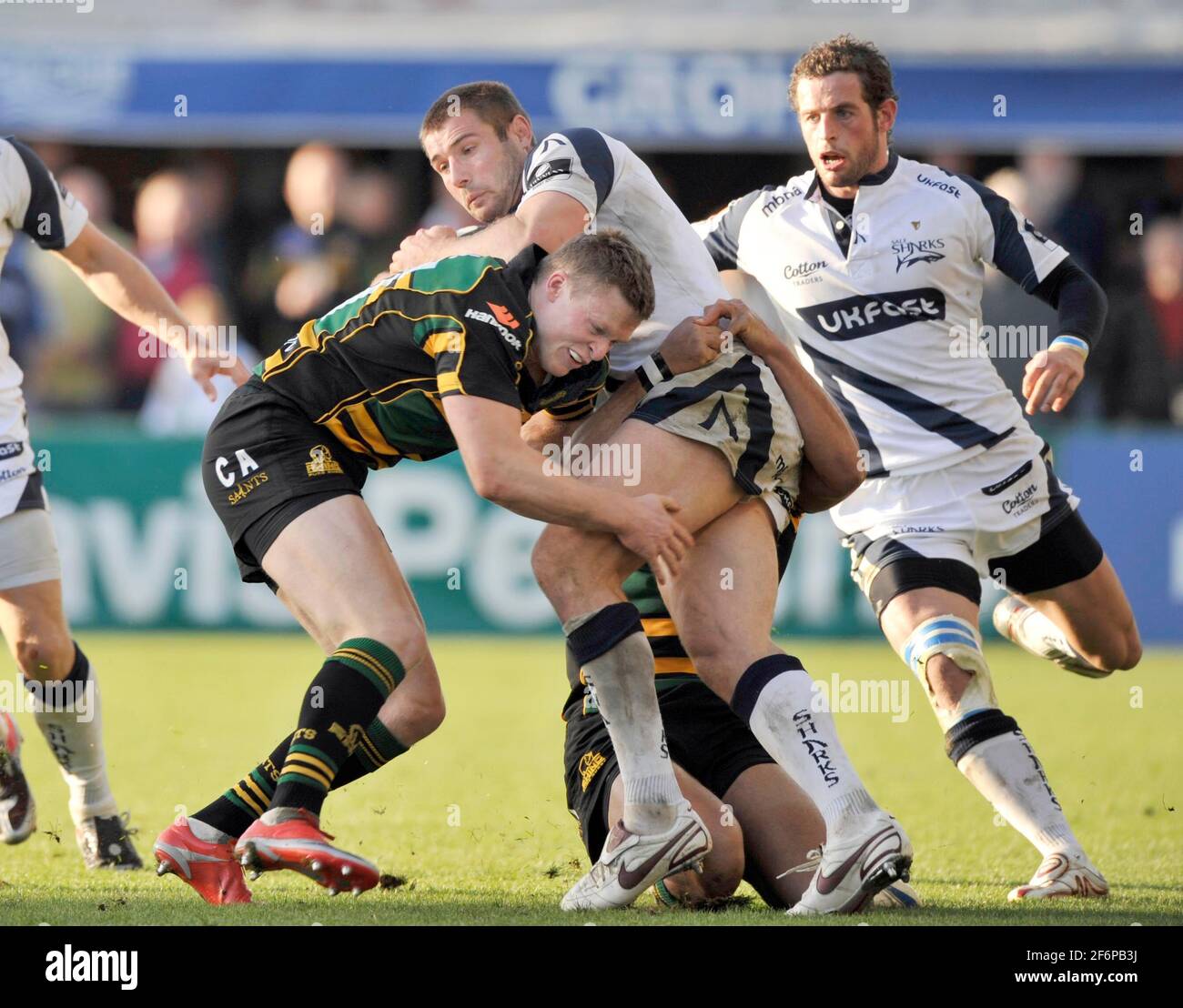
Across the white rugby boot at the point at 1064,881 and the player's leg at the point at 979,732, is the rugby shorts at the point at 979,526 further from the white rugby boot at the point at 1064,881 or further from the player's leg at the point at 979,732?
the white rugby boot at the point at 1064,881

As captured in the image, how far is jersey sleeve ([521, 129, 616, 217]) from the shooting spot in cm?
443

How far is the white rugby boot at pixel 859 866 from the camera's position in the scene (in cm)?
402

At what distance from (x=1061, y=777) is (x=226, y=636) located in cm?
603

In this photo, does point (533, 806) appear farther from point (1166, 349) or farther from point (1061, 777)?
point (1166, 349)

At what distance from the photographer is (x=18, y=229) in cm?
538

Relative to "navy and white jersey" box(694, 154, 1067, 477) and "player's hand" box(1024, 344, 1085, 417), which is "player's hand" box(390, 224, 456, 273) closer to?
"navy and white jersey" box(694, 154, 1067, 477)

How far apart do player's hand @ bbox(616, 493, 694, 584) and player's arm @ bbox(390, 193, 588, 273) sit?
0.72 m

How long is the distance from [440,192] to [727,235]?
757cm

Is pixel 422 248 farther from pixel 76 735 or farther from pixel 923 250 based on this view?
pixel 76 735

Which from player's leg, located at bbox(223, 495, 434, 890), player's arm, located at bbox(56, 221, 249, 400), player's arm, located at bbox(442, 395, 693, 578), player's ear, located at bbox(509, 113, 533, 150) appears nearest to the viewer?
player's leg, located at bbox(223, 495, 434, 890)

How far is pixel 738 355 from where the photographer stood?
4.60 m

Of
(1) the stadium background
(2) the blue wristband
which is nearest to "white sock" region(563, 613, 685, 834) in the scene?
(2) the blue wristband

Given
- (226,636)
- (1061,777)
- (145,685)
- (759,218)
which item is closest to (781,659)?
(759,218)

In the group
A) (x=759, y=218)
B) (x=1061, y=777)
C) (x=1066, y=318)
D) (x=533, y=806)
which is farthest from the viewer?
(x=1061, y=777)
